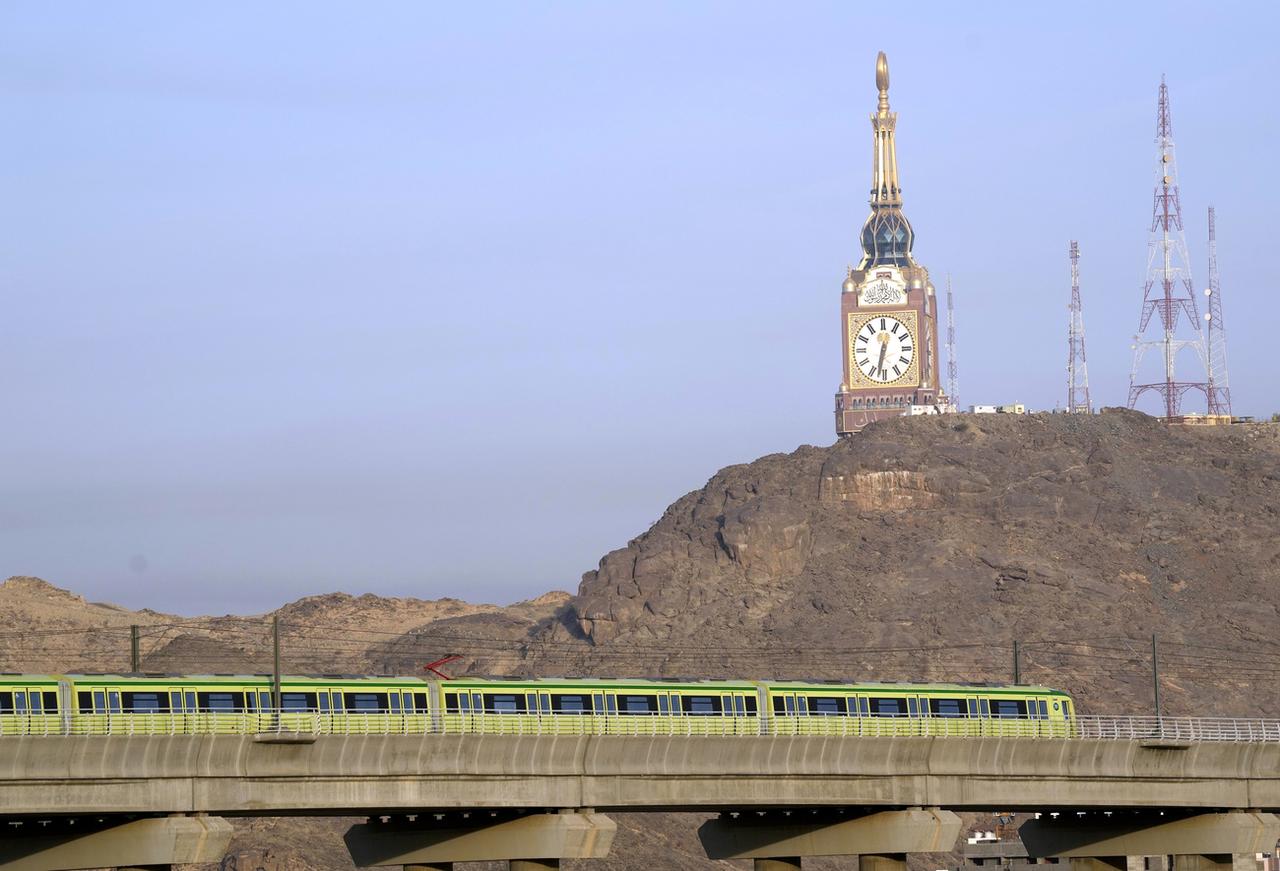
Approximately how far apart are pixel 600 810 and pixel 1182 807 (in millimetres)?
25061

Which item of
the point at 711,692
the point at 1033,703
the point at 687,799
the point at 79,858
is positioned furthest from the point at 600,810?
the point at 1033,703

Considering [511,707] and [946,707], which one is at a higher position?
[511,707]

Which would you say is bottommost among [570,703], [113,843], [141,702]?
[113,843]

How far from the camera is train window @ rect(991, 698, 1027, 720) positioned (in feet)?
330

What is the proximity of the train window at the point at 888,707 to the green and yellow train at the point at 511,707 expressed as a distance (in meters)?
0.04

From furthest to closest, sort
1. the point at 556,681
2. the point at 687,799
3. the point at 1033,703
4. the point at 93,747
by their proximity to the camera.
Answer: the point at 1033,703, the point at 556,681, the point at 687,799, the point at 93,747

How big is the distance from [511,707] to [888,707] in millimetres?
16886

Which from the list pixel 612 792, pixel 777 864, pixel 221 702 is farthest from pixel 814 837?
pixel 221 702

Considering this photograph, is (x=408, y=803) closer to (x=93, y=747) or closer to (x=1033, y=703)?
(x=93, y=747)

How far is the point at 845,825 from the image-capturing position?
9169cm

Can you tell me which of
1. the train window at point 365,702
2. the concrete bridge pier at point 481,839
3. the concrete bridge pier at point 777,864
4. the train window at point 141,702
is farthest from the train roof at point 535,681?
the concrete bridge pier at point 777,864

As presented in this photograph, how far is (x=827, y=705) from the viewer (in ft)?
319

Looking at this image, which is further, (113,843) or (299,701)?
(299,701)

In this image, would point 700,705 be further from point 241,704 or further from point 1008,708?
point 241,704
